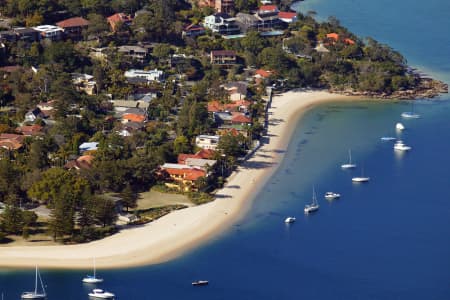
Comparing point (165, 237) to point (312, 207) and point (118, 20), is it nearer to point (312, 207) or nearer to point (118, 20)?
point (312, 207)

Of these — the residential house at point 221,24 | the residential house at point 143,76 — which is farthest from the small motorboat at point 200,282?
the residential house at point 221,24

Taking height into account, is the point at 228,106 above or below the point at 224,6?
below

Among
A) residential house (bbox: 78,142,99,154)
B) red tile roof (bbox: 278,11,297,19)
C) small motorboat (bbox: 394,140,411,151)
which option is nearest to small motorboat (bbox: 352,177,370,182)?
small motorboat (bbox: 394,140,411,151)

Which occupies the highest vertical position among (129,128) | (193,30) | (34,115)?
(193,30)

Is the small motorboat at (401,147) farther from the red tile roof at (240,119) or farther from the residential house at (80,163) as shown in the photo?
the residential house at (80,163)

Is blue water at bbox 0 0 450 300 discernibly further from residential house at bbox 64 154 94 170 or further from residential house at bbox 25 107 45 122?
residential house at bbox 25 107 45 122

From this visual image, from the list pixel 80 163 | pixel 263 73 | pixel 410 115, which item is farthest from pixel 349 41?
pixel 80 163
